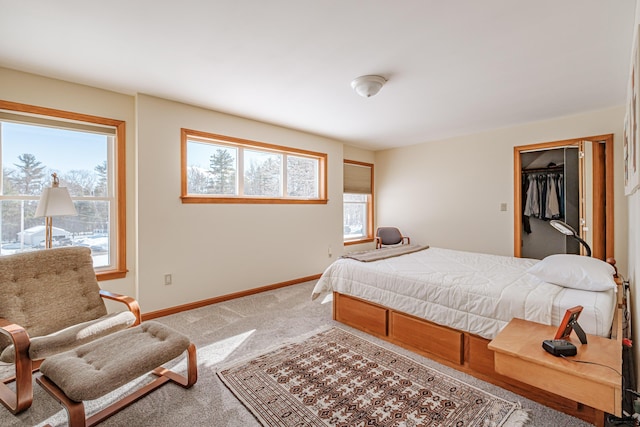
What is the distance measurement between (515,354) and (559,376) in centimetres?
17

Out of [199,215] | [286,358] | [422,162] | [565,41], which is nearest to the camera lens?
[565,41]

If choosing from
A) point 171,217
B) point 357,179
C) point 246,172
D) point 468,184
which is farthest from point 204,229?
point 468,184

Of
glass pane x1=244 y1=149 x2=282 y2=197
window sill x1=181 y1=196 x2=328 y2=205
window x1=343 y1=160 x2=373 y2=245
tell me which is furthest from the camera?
window x1=343 y1=160 x2=373 y2=245

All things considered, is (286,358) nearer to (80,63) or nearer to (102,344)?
(102,344)

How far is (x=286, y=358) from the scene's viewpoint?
2.41 meters

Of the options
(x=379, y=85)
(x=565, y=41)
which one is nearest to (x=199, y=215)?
(x=379, y=85)

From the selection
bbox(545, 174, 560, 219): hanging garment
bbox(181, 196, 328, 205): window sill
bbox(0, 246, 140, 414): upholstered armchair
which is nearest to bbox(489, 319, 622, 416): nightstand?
bbox(0, 246, 140, 414): upholstered armchair

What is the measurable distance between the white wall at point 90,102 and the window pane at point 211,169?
0.64 metres

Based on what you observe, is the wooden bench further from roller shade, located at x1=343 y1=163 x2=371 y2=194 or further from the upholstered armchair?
roller shade, located at x1=343 y1=163 x2=371 y2=194

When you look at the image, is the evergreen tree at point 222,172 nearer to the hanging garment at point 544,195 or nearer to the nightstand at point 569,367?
the nightstand at point 569,367

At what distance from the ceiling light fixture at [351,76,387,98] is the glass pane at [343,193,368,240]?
3151 mm

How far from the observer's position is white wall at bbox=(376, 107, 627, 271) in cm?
386

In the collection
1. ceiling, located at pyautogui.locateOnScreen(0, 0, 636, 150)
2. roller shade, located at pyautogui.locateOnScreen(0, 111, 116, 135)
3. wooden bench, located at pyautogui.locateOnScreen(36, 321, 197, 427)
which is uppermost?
ceiling, located at pyautogui.locateOnScreen(0, 0, 636, 150)

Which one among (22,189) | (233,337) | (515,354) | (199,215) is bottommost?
(233,337)
